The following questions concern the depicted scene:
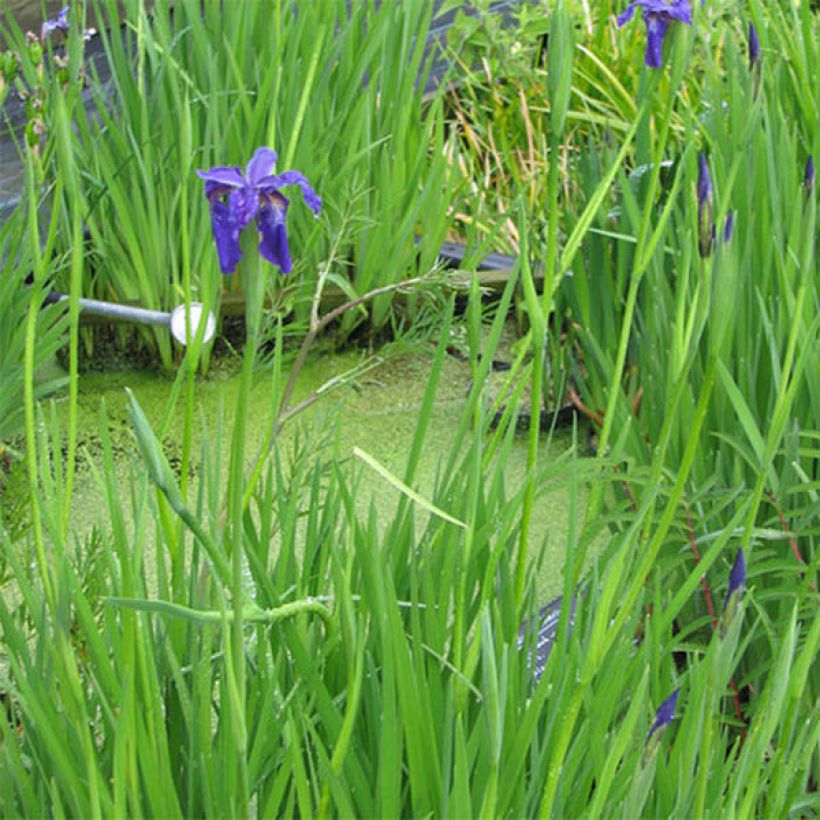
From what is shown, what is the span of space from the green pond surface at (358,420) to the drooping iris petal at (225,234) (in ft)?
4.49

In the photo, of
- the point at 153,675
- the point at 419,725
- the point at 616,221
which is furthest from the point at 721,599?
the point at 616,221

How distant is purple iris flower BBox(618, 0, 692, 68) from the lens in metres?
1.09

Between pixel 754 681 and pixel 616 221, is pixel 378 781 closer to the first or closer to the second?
pixel 754 681

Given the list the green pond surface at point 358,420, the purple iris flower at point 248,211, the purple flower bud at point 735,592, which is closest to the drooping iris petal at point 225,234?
the purple iris flower at point 248,211

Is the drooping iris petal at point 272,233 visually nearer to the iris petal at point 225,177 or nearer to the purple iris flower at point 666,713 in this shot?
the iris petal at point 225,177

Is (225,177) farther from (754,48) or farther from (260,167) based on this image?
(754,48)

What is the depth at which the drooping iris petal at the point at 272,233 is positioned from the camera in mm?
770

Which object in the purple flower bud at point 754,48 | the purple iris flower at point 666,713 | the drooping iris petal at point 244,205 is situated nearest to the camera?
the drooping iris petal at point 244,205

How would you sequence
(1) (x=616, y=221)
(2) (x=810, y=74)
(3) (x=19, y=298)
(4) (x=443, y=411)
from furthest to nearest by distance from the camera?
1. (4) (x=443, y=411)
2. (1) (x=616, y=221)
3. (2) (x=810, y=74)
4. (3) (x=19, y=298)

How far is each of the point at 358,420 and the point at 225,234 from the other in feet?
5.72

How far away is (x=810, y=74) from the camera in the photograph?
2156 millimetres

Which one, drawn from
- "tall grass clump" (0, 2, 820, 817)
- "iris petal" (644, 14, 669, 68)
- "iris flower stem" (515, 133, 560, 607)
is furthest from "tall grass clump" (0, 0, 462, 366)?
"iris flower stem" (515, 133, 560, 607)

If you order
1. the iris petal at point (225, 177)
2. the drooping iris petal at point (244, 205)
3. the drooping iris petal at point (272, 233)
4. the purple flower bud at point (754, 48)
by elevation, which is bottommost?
the drooping iris petal at point (272, 233)

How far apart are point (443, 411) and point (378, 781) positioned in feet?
5.16
